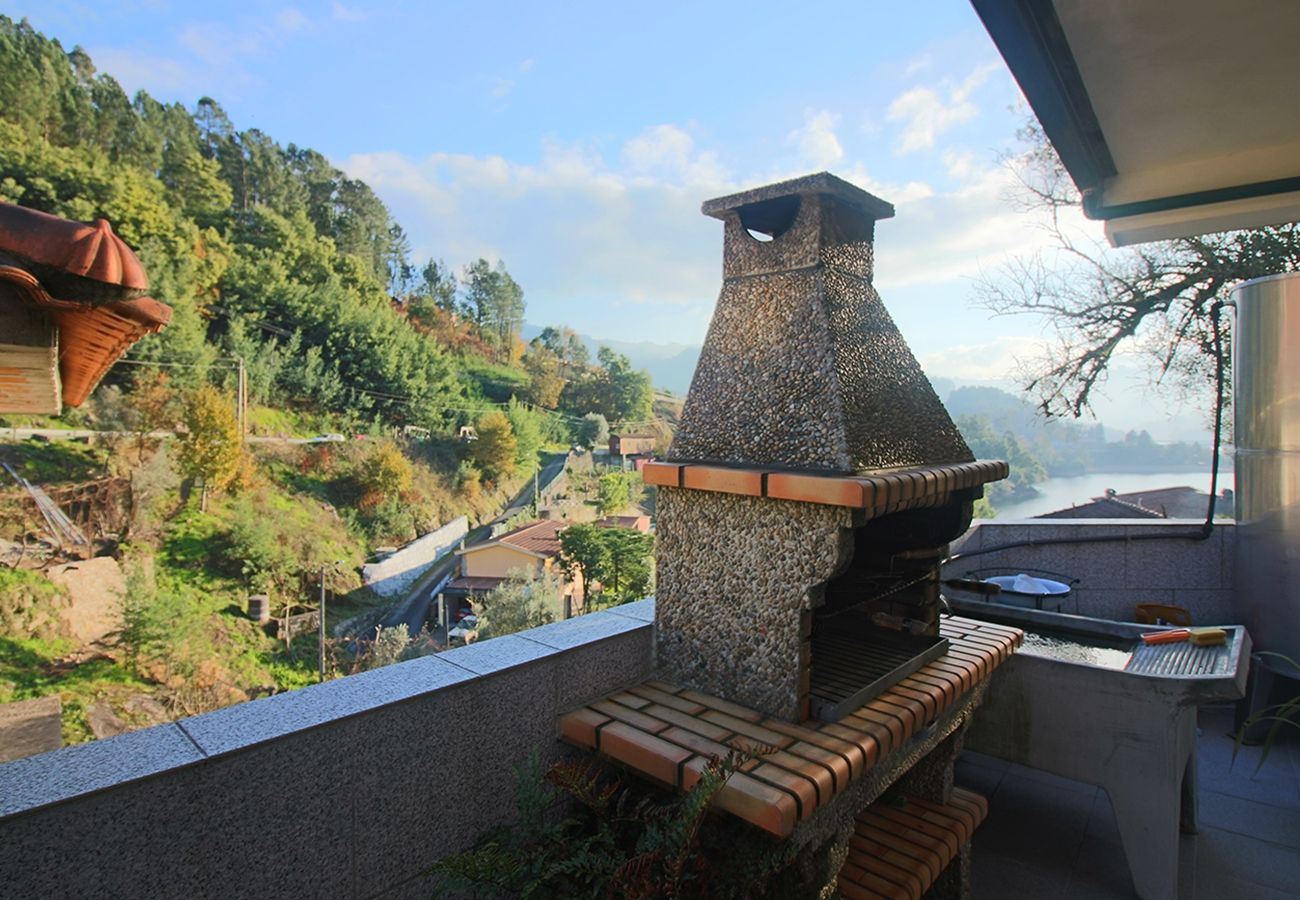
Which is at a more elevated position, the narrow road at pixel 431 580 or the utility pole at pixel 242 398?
the utility pole at pixel 242 398

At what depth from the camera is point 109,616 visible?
581 inches

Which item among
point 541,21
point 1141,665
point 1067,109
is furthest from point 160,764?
point 541,21

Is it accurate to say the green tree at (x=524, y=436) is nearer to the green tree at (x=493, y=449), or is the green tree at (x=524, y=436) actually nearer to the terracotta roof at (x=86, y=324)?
the green tree at (x=493, y=449)

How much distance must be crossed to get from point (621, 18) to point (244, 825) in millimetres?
6291

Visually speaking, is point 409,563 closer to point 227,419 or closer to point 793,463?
point 227,419

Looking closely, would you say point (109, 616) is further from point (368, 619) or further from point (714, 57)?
point (714, 57)

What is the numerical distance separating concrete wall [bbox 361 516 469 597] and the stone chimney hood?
21.0 m

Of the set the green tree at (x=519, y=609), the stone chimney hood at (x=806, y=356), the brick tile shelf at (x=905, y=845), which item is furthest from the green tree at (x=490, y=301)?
the brick tile shelf at (x=905, y=845)

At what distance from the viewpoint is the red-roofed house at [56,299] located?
994 mm

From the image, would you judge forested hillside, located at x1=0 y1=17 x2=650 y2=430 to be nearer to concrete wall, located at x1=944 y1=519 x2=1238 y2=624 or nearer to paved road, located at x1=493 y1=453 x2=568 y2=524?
paved road, located at x1=493 y1=453 x2=568 y2=524

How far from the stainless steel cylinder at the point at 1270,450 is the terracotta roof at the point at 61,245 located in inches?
181

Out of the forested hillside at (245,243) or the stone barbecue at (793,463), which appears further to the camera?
the forested hillside at (245,243)

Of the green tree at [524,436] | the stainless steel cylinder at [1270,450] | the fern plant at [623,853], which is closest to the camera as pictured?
the fern plant at [623,853]

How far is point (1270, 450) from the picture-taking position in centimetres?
334
